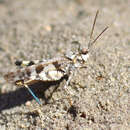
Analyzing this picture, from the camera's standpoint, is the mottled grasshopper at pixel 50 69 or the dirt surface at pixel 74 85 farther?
the mottled grasshopper at pixel 50 69

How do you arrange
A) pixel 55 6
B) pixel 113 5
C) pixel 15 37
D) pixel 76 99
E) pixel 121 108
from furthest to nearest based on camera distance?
pixel 55 6 < pixel 113 5 < pixel 15 37 < pixel 76 99 < pixel 121 108

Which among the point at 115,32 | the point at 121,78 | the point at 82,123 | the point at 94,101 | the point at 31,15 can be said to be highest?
the point at 31,15

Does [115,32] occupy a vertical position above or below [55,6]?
below

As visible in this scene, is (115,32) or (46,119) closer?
(46,119)

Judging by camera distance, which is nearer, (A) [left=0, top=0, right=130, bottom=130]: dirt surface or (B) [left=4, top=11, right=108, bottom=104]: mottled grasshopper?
(A) [left=0, top=0, right=130, bottom=130]: dirt surface

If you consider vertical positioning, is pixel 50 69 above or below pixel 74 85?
above

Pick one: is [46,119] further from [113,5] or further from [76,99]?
[113,5]

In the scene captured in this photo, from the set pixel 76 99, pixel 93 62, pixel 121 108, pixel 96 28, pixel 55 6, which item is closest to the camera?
pixel 121 108

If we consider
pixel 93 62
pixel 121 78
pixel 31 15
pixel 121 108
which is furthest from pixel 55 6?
pixel 121 108
